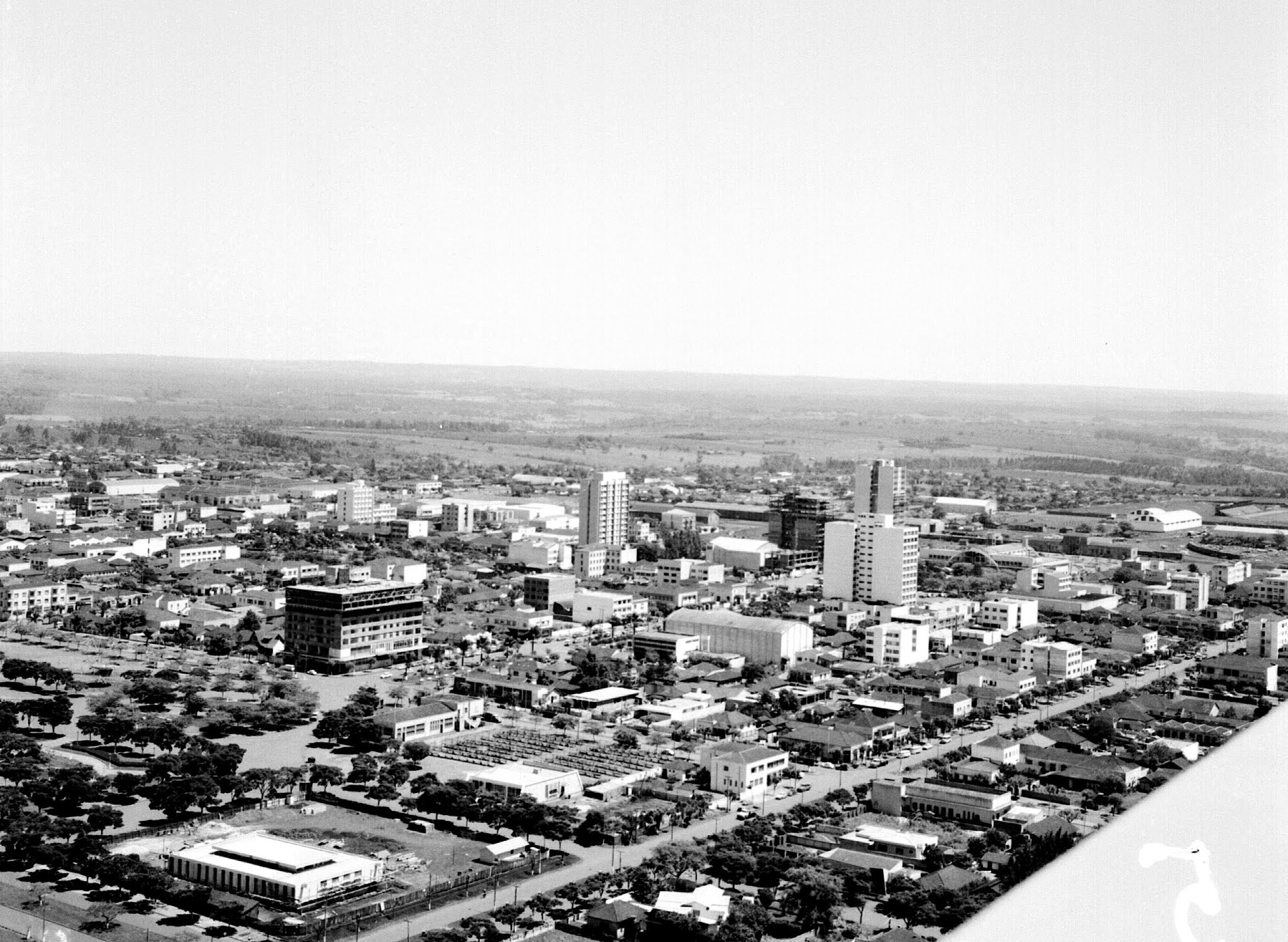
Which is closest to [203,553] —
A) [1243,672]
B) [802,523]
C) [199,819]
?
[802,523]

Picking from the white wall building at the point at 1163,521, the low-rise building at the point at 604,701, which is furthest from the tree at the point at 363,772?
the white wall building at the point at 1163,521

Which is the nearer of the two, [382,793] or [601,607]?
[382,793]

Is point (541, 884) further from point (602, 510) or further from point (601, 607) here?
point (602, 510)

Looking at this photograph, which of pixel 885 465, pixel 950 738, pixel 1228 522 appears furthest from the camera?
pixel 1228 522

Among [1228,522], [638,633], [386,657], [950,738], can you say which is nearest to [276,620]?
[386,657]

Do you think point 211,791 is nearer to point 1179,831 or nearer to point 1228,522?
point 1179,831

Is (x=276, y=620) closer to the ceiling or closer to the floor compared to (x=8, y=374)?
closer to the floor
